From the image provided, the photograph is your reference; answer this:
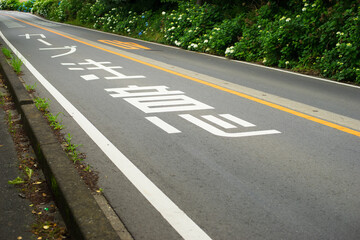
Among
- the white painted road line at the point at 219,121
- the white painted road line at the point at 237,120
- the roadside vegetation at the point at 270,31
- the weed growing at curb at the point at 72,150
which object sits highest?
the roadside vegetation at the point at 270,31

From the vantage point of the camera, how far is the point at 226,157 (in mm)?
4551

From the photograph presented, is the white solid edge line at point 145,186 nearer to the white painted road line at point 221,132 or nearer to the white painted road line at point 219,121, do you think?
the white painted road line at point 221,132

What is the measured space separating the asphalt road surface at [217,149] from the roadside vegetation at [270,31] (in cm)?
132

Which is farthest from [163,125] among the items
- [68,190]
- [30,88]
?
[30,88]

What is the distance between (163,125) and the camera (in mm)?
5652

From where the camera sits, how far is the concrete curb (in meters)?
2.80

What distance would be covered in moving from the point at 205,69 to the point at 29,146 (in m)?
6.63

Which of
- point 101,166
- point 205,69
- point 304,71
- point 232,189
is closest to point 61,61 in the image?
point 205,69

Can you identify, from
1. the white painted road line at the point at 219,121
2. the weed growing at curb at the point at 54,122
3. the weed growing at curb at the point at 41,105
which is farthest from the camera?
the weed growing at curb at the point at 41,105

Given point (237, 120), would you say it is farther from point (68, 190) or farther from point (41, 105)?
point (68, 190)

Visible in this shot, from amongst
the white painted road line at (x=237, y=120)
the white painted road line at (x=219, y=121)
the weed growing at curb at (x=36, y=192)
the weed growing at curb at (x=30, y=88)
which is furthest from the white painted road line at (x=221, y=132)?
the weed growing at curb at (x=30, y=88)

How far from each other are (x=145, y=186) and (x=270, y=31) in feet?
32.5

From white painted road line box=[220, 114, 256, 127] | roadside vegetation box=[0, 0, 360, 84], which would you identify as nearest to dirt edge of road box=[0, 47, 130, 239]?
white painted road line box=[220, 114, 256, 127]

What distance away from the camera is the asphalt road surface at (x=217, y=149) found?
3286 mm
